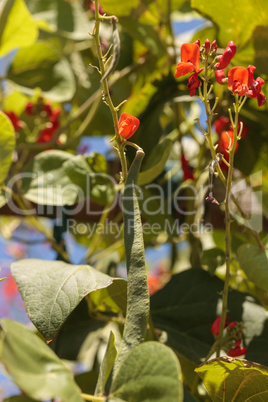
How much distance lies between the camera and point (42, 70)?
97 centimetres

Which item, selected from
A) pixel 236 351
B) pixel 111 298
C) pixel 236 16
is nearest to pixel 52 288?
pixel 111 298

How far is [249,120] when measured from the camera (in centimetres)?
77

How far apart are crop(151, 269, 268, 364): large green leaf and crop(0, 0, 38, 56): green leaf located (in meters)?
0.52

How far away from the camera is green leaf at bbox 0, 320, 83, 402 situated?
1.03ft

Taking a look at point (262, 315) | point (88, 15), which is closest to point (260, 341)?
point (262, 315)

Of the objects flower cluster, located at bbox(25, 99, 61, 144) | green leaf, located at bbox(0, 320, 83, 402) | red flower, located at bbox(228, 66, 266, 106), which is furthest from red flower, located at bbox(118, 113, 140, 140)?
flower cluster, located at bbox(25, 99, 61, 144)

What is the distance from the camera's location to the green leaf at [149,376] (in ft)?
1.08

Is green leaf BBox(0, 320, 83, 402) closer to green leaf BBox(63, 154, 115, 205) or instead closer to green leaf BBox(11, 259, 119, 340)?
green leaf BBox(11, 259, 119, 340)

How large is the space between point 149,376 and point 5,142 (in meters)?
0.41

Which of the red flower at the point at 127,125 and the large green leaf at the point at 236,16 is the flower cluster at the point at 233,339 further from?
the large green leaf at the point at 236,16

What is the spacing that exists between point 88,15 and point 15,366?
91 cm

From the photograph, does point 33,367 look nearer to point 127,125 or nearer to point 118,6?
point 127,125

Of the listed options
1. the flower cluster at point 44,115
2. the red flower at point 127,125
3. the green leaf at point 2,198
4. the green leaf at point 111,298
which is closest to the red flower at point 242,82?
the red flower at point 127,125

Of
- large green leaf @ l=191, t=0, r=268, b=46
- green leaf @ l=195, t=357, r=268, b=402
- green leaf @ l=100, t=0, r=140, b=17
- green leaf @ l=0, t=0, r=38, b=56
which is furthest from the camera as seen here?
green leaf @ l=0, t=0, r=38, b=56
